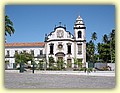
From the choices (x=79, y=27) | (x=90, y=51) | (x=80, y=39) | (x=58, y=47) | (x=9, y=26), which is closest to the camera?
(x=9, y=26)

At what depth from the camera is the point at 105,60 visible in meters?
6.65

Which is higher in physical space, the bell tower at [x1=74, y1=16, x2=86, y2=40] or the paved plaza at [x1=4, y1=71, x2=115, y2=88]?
the bell tower at [x1=74, y1=16, x2=86, y2=40]

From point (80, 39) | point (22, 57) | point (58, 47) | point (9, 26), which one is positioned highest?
point (9, 26)

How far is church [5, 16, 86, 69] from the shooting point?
20.1ft

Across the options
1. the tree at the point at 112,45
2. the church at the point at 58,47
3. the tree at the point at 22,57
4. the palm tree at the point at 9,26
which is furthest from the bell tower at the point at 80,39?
the palm tree at the point at 9,26

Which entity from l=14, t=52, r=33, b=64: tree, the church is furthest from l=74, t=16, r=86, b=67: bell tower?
l=14, t=52, r=33, b=64: tree

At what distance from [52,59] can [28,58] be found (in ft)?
3.56

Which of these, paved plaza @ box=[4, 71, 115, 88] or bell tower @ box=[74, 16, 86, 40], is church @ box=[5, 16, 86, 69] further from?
paved plaza @ box=[4, 71, 115, 88]

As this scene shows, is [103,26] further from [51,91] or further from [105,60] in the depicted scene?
[51,91]

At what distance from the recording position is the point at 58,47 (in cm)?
774

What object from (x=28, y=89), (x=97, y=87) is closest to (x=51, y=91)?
(x=28, y=89)

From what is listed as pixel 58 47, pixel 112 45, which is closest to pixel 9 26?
pixel 112 45

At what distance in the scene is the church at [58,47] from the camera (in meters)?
6.13

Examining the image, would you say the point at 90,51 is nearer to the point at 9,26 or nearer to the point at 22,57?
the point at 22,57
